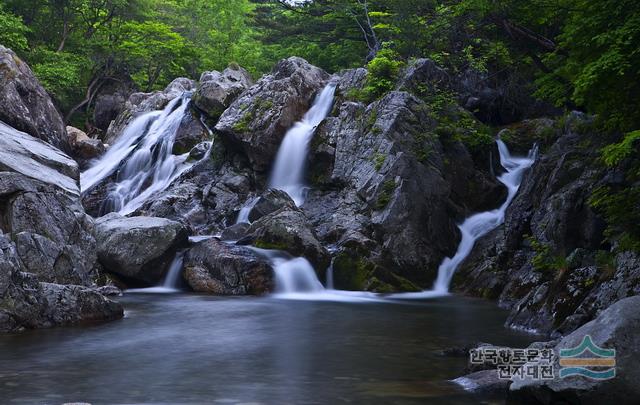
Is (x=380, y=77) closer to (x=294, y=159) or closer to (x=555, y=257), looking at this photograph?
(x=294, y=159)

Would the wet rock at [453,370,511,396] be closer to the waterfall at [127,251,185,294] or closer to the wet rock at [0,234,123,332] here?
the wet rock at [0,234,123,332]

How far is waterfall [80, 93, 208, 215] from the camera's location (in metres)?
23.8

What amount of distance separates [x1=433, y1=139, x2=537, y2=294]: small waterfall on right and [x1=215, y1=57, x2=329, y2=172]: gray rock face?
7.43 m

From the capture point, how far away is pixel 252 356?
8680 mm

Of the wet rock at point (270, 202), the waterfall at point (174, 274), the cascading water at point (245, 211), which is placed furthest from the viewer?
the cascading water at point (245, 211)

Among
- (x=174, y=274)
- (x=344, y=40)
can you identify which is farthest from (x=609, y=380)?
(x=344, y=40)

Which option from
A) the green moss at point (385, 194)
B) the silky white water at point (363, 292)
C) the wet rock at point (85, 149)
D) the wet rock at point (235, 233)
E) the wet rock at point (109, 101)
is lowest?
the silky white water at point (363, 292)

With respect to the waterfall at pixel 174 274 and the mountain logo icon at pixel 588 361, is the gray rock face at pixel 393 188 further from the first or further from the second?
the mountain logo icon at pixel 588 361

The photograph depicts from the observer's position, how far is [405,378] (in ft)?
23.7

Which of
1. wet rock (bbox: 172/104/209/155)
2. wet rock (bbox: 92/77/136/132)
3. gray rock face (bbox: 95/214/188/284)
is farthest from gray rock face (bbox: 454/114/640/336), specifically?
wet rock (bbox: 92/77/136/132)

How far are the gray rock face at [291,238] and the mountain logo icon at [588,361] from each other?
11.0 meters

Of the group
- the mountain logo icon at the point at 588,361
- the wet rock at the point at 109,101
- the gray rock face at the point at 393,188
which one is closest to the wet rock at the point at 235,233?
the gray rock face at the point at 393,188

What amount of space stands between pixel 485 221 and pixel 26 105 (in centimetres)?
1908

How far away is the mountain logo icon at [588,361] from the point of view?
5449mm
